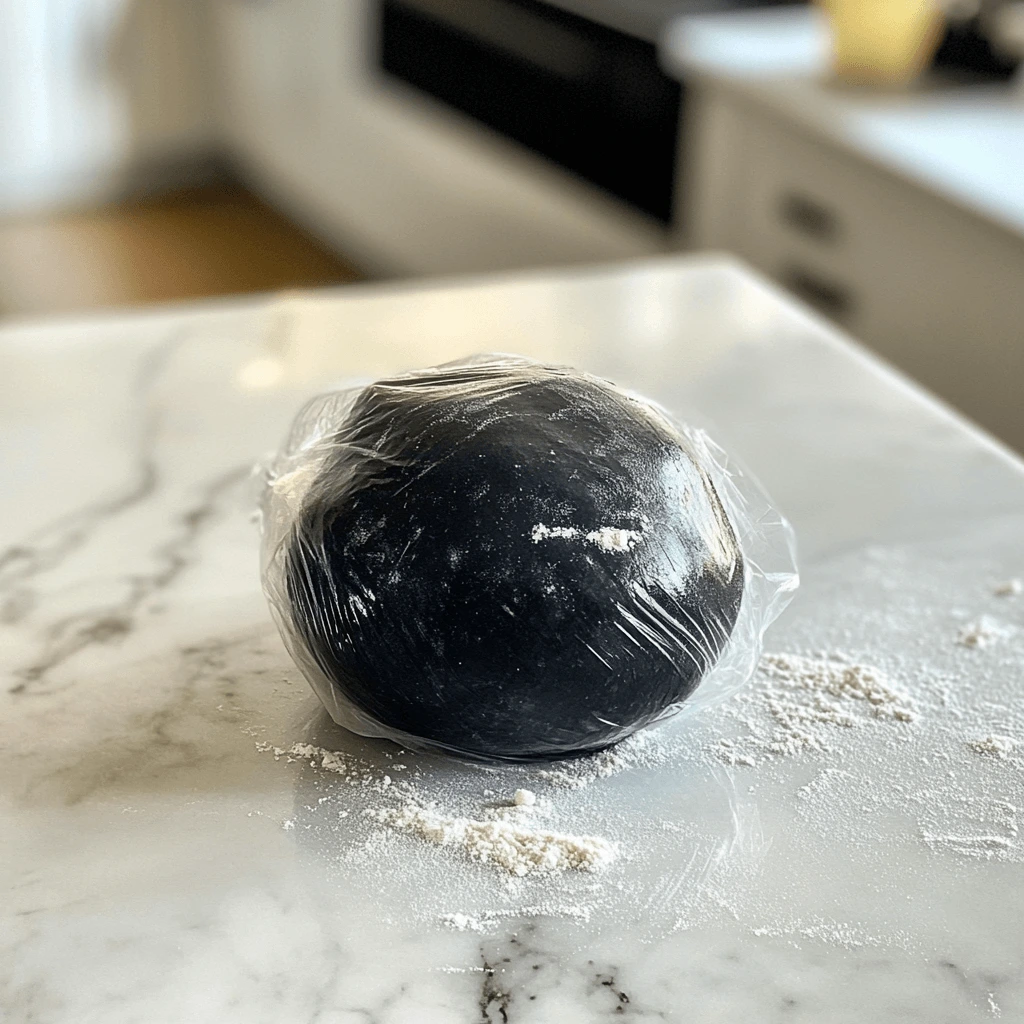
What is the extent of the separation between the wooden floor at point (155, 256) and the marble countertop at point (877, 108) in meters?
1.38

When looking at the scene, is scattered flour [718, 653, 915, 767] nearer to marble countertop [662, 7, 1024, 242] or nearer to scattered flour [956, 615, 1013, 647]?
scattered flour [956, 615, 1013, 647]

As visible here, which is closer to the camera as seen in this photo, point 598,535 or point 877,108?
point 598,535

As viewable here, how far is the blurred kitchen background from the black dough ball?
3.27 feet

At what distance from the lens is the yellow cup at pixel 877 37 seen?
185 cm

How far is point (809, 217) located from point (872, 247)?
147mm

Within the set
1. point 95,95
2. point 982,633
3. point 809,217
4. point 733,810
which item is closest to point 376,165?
point 95,95

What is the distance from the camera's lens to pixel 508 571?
58 cm

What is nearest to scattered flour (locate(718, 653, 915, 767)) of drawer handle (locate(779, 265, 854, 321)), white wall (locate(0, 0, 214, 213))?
drawer handle (locate(779, 265, 854, 321))

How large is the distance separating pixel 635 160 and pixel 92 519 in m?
1.56

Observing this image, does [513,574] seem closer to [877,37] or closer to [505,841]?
[505,841]

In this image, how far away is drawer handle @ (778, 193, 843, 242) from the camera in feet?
5.94

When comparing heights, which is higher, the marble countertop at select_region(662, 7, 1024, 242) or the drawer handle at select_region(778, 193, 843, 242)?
the marble countertop at select_region(662, 7, 1024, 242)

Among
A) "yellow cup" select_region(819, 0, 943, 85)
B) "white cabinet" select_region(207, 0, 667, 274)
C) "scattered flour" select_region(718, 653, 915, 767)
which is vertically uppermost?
"yellow cup" select_region(819, 0, 943, 85)

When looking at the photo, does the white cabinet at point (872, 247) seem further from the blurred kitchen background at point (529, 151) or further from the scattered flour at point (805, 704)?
the scattered flour at point (805, 704)
